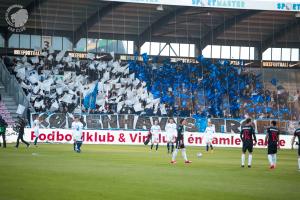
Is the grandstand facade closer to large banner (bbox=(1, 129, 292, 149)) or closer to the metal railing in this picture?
the metal railing

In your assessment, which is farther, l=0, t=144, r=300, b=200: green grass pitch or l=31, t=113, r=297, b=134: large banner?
l=31, t=113, r=297, b=134: large banner

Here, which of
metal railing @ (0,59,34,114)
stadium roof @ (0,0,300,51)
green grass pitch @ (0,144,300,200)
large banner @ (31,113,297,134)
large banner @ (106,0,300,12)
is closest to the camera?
green grass pitch @ (0,144,300,200)

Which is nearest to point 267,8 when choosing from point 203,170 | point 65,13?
point 65,13

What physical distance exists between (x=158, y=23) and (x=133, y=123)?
15234 millimetres

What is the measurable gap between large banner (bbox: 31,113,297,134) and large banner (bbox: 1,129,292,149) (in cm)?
43

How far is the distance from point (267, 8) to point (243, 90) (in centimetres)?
865

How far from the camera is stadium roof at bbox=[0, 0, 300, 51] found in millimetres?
62562

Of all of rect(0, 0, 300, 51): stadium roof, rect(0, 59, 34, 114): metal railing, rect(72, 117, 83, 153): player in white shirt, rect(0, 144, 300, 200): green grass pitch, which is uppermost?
rect(0, 0, 300, 51): stadium roof

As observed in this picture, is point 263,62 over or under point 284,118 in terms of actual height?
over

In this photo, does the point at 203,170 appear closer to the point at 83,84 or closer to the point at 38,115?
the point at 38,115

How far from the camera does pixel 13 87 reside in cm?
5828

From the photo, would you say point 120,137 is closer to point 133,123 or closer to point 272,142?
point 133,123

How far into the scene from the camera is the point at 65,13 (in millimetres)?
63719

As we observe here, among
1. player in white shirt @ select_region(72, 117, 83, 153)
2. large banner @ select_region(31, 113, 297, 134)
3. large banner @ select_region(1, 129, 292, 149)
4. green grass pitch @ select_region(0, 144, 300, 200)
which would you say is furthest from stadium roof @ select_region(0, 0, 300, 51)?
green grass pitch @ select_region(0, 144, 300, 200)
